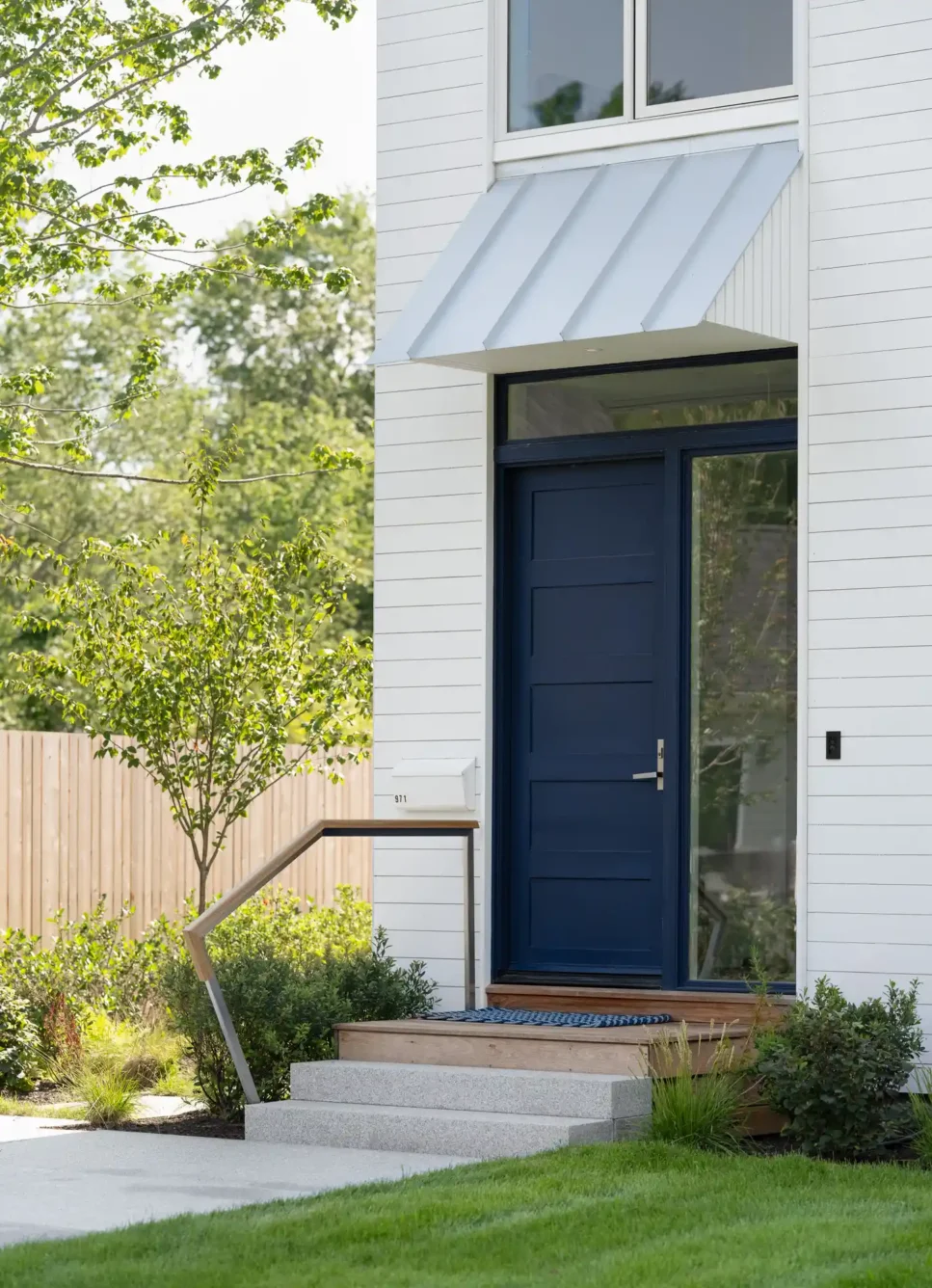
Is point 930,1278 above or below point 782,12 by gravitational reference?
below

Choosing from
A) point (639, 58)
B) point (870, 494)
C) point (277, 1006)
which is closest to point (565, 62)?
point (639, 58)

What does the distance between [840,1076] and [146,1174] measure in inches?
102

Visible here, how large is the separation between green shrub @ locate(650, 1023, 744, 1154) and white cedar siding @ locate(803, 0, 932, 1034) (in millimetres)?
1007

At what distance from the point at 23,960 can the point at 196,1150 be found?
3.76 metres

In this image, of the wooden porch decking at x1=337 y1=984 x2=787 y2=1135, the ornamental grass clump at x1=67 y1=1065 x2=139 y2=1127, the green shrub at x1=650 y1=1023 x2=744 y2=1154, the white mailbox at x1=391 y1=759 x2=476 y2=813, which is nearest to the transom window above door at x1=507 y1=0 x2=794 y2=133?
the white mailbox at x1=391 y1=759 x2=476 y2=813

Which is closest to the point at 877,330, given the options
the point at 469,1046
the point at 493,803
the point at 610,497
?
the point at 610,497

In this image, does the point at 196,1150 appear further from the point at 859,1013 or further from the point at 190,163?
the point at 190,163

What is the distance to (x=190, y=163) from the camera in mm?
11391

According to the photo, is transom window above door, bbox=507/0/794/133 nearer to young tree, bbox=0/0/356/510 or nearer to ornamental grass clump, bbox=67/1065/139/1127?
young tree, bbox=0/0/356/510

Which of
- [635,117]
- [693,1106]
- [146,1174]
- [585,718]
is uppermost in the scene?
[635,117]

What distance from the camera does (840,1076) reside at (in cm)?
701

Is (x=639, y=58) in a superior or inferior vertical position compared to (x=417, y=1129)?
superior

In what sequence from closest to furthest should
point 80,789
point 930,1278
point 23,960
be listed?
1. point 930,1278
2. point 23,960
3. point 80,789

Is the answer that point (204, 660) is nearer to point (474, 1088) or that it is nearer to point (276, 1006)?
point (276, 1006)
